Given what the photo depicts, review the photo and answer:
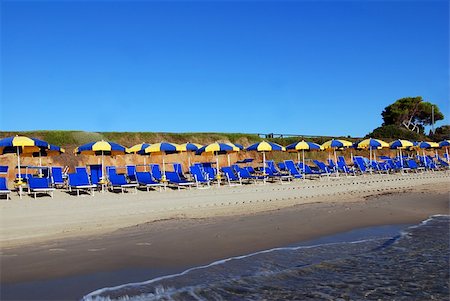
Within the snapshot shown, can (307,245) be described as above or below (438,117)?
below

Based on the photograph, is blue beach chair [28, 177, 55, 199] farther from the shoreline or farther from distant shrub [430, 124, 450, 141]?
distant shrub [430, 124, 450, 141]

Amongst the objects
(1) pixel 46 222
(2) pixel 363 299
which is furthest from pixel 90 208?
(2) pixel 363 299

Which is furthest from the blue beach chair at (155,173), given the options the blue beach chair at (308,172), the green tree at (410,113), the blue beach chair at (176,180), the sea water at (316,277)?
the green tree at (410,113)

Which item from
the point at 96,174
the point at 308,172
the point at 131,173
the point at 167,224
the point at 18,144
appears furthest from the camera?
the point at 308,172

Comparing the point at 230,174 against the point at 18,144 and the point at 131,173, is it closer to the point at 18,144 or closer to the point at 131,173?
the point at 131,173

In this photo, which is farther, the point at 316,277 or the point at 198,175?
the point at 198,175

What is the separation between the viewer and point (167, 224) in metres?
7.04

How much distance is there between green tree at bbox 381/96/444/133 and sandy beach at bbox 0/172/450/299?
3572 centimetres

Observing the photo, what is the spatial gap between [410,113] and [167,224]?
1754 inches

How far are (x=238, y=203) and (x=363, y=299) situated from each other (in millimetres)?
6435

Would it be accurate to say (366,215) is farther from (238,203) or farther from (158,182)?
(158,182)

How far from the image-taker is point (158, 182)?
13.7m

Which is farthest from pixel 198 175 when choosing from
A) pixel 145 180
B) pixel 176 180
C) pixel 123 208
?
pixel 123 208

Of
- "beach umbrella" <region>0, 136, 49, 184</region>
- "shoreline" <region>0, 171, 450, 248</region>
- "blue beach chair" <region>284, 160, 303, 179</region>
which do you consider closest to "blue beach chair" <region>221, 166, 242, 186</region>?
"shoreline" <region>0, 171, 450, 248</region>
